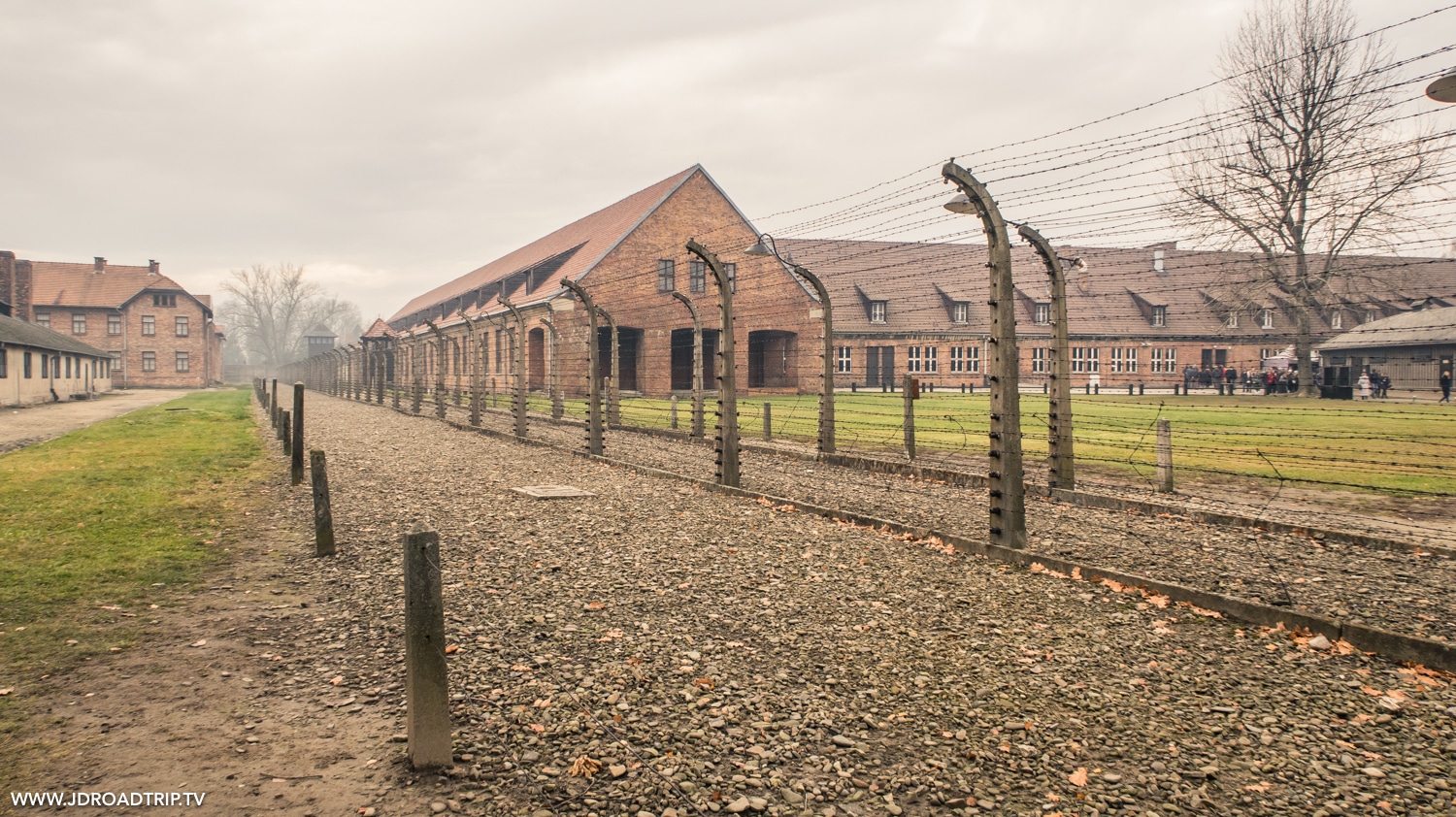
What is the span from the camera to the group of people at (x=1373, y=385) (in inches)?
1437

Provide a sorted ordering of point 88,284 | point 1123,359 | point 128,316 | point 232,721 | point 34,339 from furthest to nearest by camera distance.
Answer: point 88,284 < point 128,316 < point 1123,359 < point 34,339 < point 232,721

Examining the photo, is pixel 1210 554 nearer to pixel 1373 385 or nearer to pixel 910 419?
pixel 910 419

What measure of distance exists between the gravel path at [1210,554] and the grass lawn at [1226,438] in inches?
40.7

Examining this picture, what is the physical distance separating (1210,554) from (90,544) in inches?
414

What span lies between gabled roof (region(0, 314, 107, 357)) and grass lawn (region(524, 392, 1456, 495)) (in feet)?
75.7

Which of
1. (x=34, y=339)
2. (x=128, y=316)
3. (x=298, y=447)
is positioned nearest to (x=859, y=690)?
(x=298, y=447)

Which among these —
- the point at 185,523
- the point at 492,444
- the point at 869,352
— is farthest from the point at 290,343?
the point at 185,523

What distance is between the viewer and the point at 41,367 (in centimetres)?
3919

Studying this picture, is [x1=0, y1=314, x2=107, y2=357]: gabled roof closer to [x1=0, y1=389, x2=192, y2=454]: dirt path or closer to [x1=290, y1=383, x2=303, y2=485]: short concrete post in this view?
[x1=0, y1=389, x2=192, y2=454]: dirt path

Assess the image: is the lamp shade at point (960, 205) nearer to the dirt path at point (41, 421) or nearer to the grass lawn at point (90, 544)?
the grass lawn at point (90, 544)

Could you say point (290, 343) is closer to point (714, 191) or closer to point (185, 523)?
point (714, 191)

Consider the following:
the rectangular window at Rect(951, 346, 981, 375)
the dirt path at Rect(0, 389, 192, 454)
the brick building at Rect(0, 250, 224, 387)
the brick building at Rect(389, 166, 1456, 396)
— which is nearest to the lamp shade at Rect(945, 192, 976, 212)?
the dirt path at Rect(0, 389, 192, 454)

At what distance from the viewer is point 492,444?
19.2 metres

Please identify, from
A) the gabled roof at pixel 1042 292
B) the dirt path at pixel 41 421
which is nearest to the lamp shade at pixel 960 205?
the dirt path at pixel 41 421
